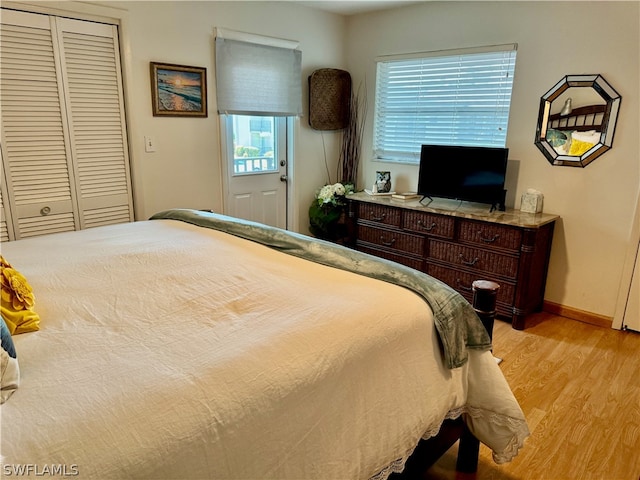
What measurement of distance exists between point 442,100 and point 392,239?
130 centimetres

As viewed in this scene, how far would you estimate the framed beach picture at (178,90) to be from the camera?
10.3 ft

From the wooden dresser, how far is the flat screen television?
110mm

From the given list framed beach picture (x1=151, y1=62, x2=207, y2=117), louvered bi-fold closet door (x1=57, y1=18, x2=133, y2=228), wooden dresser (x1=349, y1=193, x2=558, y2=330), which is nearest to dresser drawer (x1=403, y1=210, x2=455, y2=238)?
wooden dresser (x1=349, y1=193, x2=558, y2=330)

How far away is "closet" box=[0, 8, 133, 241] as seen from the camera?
2.59 metres

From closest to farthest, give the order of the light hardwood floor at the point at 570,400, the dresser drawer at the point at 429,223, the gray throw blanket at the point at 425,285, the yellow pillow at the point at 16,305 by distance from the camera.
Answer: the yellow pillow at the point at 16,305
the gray throw blanket at the point at 425,285
the light hardwood floor at the point at 570,400
the dresser drawer at the point at 429,223

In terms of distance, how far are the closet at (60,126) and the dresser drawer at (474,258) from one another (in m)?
2.41

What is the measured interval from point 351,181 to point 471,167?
4.69 ft

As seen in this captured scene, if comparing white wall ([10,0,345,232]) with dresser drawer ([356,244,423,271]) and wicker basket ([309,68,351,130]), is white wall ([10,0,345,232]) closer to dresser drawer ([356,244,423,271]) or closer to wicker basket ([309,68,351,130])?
wicker basket ([309,68,351,130])

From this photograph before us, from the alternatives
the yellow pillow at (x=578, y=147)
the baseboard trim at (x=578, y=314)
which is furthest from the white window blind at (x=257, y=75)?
the baseboard trim at (x=578, y=314)

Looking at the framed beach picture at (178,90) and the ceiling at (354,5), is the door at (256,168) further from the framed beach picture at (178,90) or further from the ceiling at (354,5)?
the ceiling at (354,5)

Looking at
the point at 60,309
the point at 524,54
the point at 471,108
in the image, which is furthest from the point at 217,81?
the point at 60,309

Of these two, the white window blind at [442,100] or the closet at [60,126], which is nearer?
the closet at [60,126]

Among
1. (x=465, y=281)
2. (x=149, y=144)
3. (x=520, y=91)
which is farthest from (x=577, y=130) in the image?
(x=149, y=144)

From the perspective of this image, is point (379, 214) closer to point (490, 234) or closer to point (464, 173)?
point (464, 173)
